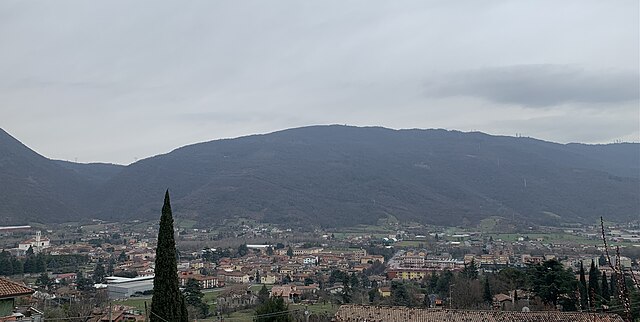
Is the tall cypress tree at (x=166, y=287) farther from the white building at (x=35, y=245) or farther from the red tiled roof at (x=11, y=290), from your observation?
the white building at (x=35, y=245)

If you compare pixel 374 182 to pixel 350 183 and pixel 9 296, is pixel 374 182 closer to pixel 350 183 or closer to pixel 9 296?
pixel 350 183

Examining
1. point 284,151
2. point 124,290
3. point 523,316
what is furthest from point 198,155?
point 523,316

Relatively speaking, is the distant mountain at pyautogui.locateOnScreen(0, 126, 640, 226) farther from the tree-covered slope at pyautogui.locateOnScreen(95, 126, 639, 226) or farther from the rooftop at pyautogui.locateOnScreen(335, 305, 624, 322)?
the rooftop at pyautogui.locateOnScreen(335, 305, 624, 322)

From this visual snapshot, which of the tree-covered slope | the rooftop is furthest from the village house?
the tree-covered slope

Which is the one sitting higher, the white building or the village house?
the village house

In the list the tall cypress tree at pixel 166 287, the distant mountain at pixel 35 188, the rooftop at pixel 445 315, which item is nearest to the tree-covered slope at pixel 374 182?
the distant mountain at pixel 35 188
